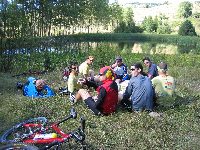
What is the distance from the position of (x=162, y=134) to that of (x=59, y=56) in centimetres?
1695

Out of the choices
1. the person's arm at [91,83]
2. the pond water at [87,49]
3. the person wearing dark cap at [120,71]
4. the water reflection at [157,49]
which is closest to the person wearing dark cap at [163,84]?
the person's arm at [91,83]

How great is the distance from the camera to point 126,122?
988cm

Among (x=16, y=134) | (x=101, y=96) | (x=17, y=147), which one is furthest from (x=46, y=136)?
(x=101, y=96)

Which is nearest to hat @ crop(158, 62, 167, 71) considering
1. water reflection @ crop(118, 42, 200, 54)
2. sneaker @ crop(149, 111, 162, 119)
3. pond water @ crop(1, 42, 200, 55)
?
sneaker @ crop(149, 111, 162, 119)

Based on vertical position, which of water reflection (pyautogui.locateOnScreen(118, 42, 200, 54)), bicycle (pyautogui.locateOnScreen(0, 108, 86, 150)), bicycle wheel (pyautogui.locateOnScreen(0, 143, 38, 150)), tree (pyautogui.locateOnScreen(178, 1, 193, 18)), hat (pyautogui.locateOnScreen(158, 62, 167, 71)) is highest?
tree (pyautogui.locateOnScreen(178, 1, 193, 18))

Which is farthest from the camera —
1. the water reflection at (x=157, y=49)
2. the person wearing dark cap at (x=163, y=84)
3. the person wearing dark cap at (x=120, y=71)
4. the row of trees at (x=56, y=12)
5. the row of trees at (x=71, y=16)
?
the row of trees at (x=71, y=16)

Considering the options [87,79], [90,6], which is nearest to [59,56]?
[87,79]

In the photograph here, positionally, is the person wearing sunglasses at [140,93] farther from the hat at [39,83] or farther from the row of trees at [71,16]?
the row of trees at [71,16]

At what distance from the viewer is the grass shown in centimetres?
855

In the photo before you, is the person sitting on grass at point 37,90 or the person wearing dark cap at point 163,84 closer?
the person wearing dark cap at point 163,84

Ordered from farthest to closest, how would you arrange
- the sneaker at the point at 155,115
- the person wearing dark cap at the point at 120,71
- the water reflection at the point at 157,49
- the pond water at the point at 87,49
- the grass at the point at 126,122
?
the water reflection at the point at 157,49 → the pond water at the point at 87,49 → the person wearing dark cap at the point at 120,71 → the sneaker at the point at 155,115 → the grass at the point at 126,122

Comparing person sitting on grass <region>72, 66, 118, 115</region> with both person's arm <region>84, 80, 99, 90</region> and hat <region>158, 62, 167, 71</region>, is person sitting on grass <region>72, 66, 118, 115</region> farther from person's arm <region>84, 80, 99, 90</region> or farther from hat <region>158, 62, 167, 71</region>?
person's arm <region>84, 80, 99, 90</region>

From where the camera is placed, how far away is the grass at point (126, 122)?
8.55 m

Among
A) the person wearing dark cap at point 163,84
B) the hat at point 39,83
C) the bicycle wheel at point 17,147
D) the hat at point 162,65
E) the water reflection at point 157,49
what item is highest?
the hat at point 162,65
